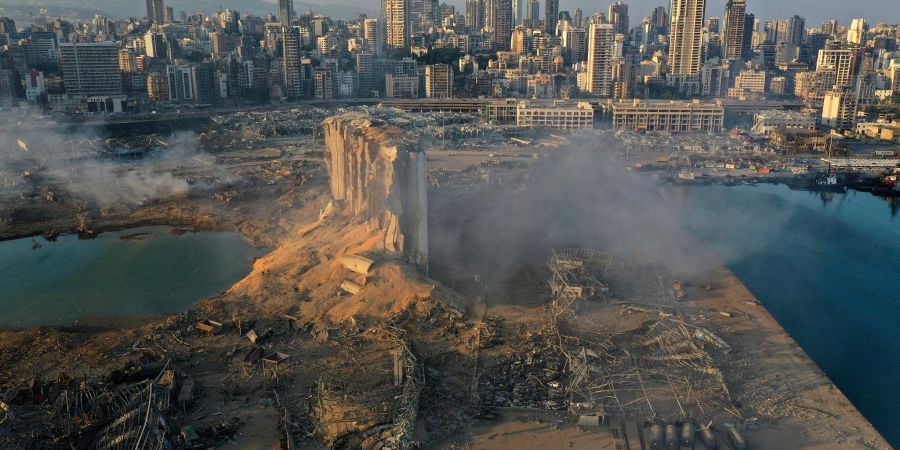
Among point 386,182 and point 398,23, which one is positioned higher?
point 398,23

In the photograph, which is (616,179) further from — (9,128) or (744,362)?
(9,128)

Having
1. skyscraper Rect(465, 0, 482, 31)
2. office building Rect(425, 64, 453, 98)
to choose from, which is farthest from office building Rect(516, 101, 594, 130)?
skyscraper Rect(465, 0, 482, 31)

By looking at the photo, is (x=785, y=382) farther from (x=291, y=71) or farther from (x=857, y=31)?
(x=857, y=31)

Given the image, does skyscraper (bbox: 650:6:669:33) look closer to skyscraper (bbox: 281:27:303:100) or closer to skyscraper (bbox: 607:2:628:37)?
skyscraper (bbox: 607:2:628:37)

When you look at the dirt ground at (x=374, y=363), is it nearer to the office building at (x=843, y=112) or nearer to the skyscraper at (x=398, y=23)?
the office building at (x=843, y=112)

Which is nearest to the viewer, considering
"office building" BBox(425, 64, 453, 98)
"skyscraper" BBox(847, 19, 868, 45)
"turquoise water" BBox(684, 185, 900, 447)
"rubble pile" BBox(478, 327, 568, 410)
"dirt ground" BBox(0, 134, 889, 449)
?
"dirt ground" BBox(0, 134, 889, 449)

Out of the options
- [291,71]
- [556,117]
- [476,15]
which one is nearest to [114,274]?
[556,117]

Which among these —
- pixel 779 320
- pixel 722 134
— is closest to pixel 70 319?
pixel 779 320
